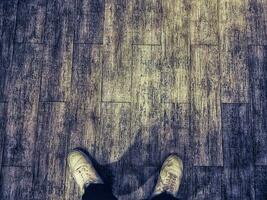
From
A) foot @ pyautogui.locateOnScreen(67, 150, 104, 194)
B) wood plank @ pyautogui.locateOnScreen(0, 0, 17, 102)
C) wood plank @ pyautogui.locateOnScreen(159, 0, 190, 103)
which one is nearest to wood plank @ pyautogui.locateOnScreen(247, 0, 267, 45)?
wood plank @ pyautogui.locateOnScreen(159, 0, 190, 103)

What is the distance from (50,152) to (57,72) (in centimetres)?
51

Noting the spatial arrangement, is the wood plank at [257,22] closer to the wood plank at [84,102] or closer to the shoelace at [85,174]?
the wood plank at [84,102]

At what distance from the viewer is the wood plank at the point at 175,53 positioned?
2045 mm

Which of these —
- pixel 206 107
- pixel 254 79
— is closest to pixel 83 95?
pixel 206 107

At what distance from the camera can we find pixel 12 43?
209cm

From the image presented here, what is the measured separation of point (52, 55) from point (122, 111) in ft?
1.91

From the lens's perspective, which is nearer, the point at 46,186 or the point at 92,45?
the point at 46,186

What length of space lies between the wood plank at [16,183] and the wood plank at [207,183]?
986 millimetres

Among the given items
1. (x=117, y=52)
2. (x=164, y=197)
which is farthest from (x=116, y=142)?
(x=117, y=52)

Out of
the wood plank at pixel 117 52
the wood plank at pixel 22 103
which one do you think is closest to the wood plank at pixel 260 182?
the wood plank at pixel 117 52

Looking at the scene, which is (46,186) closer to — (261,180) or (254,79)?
(261,180)

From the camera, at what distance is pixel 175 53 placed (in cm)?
209

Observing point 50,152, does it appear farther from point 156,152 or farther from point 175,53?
point 175,53

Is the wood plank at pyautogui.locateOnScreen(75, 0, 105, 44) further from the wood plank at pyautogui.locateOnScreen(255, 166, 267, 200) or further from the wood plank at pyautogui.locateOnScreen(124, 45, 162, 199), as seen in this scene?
the wood plank at pyautogui.locateOnScreen(255, 166, 267, 200)
